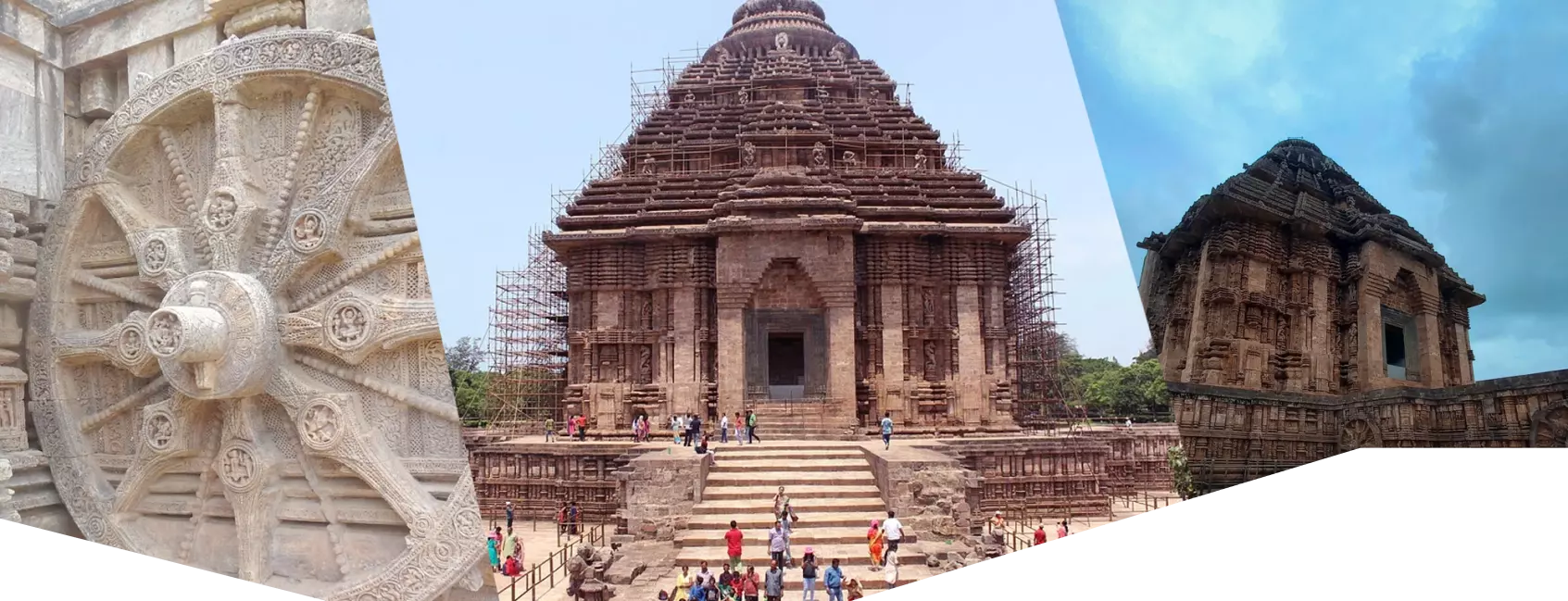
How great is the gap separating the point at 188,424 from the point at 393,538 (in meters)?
1.43

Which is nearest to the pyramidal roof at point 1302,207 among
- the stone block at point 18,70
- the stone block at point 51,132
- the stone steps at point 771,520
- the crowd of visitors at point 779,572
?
the stone steps at point 771,520

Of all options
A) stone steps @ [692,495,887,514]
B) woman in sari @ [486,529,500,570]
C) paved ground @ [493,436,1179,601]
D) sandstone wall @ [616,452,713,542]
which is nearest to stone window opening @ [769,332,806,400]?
paved ground @ [493,436,1179,601]

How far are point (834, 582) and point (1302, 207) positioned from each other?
5.77 meters

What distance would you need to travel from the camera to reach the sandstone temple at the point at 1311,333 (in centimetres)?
712

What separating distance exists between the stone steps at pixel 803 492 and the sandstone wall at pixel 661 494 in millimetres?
193

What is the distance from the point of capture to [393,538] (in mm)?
4457

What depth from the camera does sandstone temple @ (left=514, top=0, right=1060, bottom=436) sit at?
12.4 metres

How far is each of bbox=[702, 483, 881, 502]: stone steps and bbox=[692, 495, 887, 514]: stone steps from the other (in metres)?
0.02

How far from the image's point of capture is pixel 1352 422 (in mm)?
7629

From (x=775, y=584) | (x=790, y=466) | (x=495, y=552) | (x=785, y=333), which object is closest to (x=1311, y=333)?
(x=790, y=466)

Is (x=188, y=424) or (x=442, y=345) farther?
(x=188, y=424)

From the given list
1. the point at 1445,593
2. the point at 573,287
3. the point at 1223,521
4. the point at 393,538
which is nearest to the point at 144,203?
the point at 393,538

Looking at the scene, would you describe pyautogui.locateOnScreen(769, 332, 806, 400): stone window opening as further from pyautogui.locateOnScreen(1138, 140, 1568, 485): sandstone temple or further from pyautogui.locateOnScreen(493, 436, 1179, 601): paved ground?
pyautogui.locateOnScreen(1138, 140, 1568, 485): sandstone temple

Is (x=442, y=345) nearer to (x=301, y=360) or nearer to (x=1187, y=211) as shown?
(x=301, y=360)
